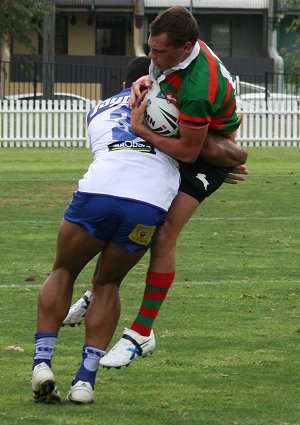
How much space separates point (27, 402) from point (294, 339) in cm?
256

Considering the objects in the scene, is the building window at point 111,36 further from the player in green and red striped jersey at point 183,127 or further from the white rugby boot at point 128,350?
the white rugby boot at point 128,350

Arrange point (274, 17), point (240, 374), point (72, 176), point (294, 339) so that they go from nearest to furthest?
1. point (240, 374)
2. point (294, 339)
3. point (72, 176)
4. point (274, 17)

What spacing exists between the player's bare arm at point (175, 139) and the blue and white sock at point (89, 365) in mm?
1108

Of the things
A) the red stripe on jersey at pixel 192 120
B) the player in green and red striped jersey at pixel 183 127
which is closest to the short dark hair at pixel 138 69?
the player in green and red striped jersey at pixel 183 127

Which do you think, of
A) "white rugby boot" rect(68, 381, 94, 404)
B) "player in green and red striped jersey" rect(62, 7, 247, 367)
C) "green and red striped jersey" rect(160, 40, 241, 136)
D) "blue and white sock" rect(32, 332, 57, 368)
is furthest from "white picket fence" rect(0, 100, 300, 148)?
"white rugby boot" rect(68, 381, 94, 404)

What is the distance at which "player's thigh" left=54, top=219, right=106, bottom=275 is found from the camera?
6840mm

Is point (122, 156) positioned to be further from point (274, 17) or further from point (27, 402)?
point (274, 17)

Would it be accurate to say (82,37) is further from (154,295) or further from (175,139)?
(175,139)

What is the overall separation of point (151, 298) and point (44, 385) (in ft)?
2.96

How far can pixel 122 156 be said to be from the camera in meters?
6.88

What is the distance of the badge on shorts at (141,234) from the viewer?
6.82 metres

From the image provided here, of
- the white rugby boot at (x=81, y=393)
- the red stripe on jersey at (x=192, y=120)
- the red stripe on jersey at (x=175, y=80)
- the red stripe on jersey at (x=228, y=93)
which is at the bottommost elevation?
the white rugby boot at (x=81, y=393)

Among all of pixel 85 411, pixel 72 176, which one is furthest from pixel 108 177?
pixel 72 176

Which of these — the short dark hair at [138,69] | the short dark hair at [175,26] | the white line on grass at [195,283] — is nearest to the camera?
the short dark hair at [175,26]
